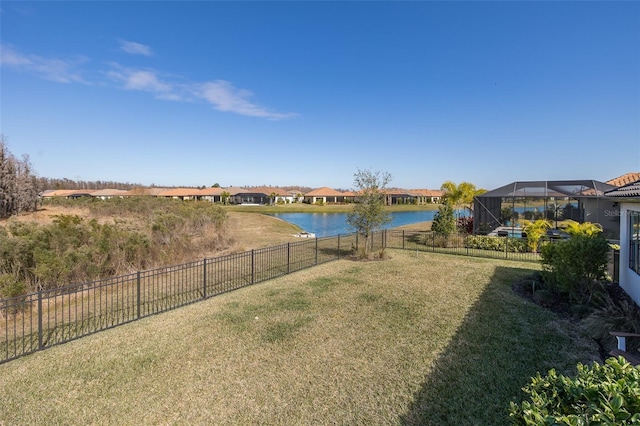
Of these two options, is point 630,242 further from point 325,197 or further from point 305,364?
point 325,197

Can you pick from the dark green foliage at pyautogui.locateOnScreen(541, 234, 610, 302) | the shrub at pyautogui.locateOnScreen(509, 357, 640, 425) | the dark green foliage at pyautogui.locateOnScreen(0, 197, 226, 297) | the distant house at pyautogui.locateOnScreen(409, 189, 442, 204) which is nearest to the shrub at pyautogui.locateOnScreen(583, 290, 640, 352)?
the dark green foliage at pyautogui.locateOnScreen(541, 234, 610, 302)

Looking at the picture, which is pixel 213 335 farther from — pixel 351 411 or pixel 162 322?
pixel 351 411

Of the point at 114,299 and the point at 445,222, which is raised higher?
the point at 445,222

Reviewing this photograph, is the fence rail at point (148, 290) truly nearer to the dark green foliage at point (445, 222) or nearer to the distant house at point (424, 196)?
the dark green foliage at point (445, 222)

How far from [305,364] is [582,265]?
6.82m

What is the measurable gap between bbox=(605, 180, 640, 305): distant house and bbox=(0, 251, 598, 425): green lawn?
1.97m

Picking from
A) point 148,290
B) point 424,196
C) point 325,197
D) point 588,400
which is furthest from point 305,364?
point 424,196

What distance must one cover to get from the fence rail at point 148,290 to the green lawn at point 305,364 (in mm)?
725

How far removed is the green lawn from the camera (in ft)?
12.9

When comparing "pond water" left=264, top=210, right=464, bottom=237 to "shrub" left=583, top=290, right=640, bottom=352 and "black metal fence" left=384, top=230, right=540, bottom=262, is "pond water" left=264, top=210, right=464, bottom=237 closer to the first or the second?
"black metal fence" left=384, top=230, right=540, bottom=262

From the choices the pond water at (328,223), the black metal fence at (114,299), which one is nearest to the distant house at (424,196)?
the pond water at (328,223)

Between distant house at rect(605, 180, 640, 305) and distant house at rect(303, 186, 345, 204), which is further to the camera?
distant house at rect(303, 186, 345, 204)

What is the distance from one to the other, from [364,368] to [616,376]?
3.41 m

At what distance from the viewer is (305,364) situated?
16.6 feet
